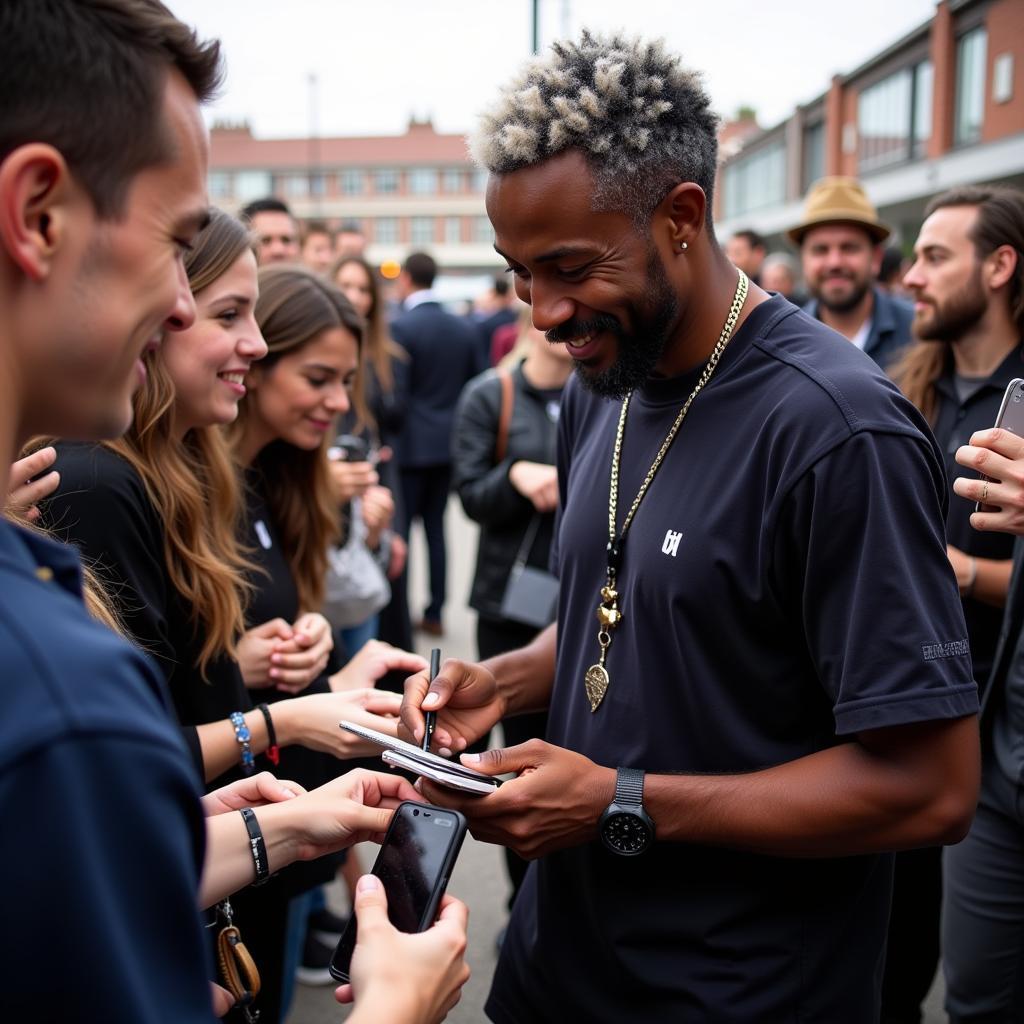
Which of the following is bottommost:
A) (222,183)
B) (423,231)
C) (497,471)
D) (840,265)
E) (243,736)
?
(243,736)

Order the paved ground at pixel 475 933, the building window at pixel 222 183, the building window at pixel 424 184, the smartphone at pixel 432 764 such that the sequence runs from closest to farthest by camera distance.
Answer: the smartphone at pixel 432 764 < the paved ground at pixel 475 933 < the building window at pixel 222 183 < the building window at pixel 424 184

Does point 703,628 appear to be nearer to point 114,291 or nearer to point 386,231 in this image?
point 114,291

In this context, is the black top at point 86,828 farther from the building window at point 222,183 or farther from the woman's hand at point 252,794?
the building window at point 222,183

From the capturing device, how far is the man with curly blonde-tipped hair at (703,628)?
5.11 feet

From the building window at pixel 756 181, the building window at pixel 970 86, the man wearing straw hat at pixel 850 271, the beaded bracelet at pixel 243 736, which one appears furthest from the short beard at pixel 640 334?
the building window at pixel 756 181

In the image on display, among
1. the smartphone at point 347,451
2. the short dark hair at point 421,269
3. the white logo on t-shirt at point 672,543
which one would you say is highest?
the short dark hair at point 421,269

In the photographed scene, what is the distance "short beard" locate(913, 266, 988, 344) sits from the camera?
3.34 m

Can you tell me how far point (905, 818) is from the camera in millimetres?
1588

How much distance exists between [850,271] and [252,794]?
4.21m

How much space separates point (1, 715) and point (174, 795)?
164 mm

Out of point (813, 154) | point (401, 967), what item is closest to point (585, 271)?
point (401, 967)

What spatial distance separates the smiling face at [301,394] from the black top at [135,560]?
935 mm

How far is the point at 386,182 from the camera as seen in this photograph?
69.7 m

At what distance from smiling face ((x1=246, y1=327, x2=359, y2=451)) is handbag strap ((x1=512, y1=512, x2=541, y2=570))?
1221mm
